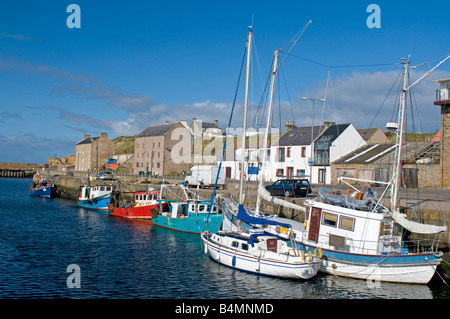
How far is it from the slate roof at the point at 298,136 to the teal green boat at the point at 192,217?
2621 cm

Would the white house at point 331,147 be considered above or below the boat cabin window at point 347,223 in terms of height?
above

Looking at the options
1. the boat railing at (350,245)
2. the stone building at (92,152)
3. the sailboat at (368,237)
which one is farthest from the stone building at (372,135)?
the stone building at (92,152)

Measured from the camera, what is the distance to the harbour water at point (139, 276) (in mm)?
16859

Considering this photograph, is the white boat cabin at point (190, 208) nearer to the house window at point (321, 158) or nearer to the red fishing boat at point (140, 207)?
the red fishing boat at point (140, 207)

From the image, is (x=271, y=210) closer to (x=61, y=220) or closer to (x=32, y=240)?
(x=32, y=240)

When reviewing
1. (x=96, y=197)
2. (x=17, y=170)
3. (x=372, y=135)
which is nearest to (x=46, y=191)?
(x=96, y=197)

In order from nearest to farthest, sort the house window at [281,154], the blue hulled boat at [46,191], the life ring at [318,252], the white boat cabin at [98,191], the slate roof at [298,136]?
the life ring at [318,252]
the white boat cabin at [98,191]
the slate roof at [298,136]
the house window at [281,154]
the blue hulled boat at [46,191]

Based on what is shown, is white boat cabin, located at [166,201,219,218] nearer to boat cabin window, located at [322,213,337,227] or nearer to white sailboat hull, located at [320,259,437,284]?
boat cabin window, located at [322,213,337,227]

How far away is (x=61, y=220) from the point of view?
1497 inches

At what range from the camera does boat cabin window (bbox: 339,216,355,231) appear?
19453mm

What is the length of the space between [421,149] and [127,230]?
104 ft

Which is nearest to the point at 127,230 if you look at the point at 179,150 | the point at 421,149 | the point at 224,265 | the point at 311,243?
the point at 224,265

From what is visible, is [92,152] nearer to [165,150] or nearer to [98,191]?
[165,150]

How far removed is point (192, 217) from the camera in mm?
31266
